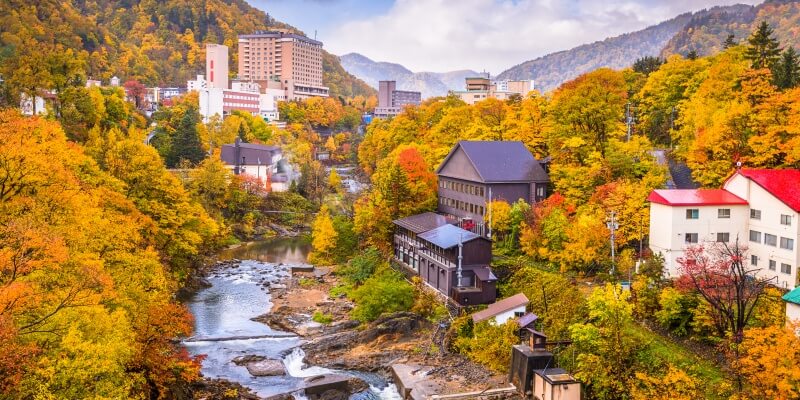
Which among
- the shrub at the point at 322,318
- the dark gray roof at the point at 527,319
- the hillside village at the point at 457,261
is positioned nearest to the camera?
the hillside village at the point at 457,261

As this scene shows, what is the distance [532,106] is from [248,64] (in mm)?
110484

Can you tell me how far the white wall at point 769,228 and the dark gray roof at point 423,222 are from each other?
1493 cm

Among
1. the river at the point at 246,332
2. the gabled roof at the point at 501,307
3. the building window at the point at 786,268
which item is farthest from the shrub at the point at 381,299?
the building window at the point at 786,268

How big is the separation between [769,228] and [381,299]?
16.5 m

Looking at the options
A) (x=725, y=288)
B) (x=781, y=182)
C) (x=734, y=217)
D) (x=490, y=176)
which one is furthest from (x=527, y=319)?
(x=490, y=176)

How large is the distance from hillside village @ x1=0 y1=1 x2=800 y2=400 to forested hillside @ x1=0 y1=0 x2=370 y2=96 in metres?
9.60

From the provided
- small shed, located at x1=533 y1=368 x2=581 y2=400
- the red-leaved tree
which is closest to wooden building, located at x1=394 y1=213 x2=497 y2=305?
small shed, located at x1=533 y1=368 x2=581 y2=400

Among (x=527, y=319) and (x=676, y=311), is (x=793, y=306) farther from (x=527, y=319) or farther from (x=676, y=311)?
(x=527, y=319)

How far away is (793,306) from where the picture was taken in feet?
59.9

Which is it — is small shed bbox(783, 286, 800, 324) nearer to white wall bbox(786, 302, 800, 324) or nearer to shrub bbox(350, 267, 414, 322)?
white wall bbox(786, 302, 800, 324)

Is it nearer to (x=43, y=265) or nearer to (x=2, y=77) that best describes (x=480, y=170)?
(x=43, y=265)

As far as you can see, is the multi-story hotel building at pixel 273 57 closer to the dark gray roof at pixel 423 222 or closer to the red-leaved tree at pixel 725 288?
the dark gray roof at pixel 423 222

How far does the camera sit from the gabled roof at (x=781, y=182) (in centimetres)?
2312

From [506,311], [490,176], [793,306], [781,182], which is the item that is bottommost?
[506,311]
